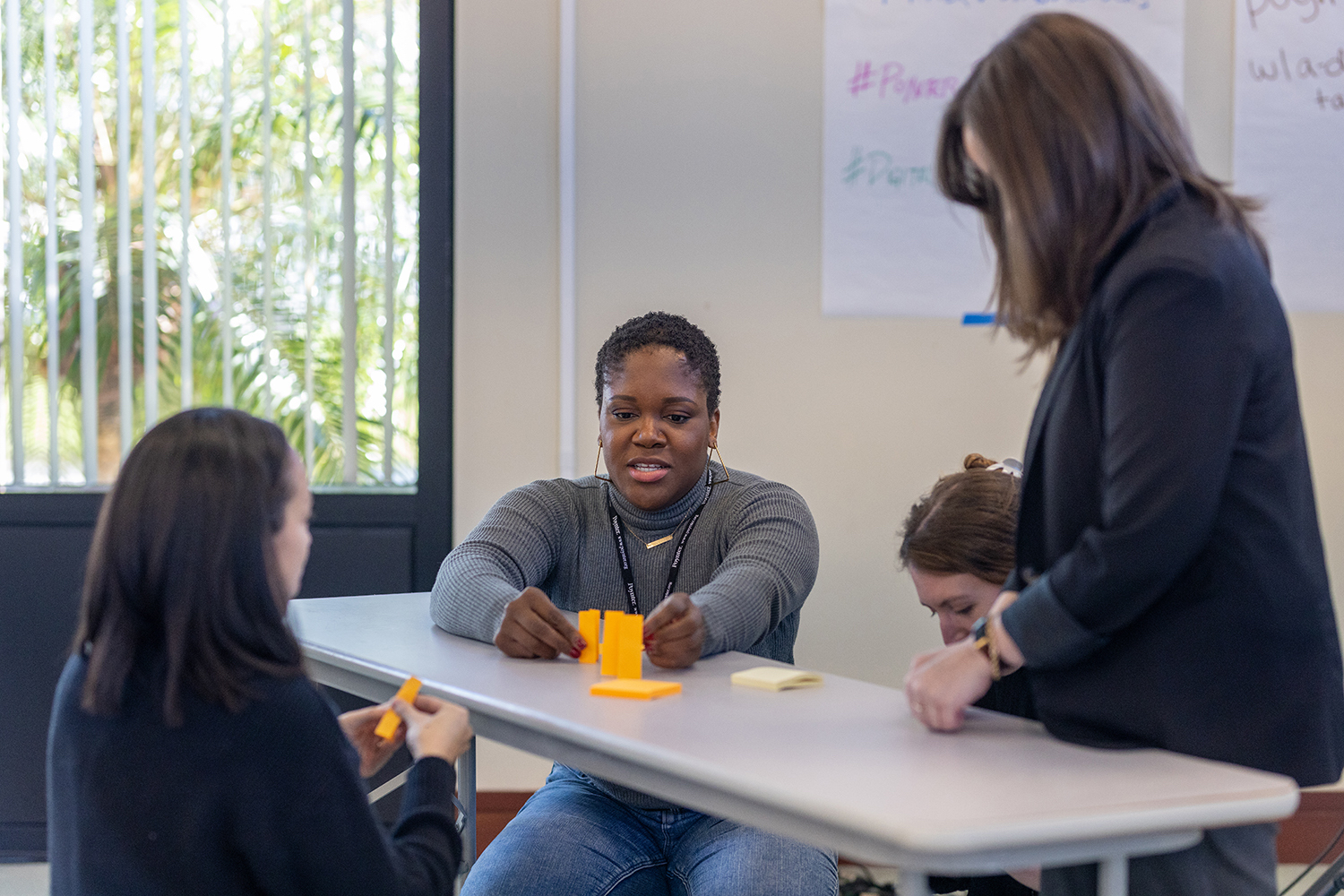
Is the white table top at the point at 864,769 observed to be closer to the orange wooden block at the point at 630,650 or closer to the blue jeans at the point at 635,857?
the orange wooden block at the point at 630,650

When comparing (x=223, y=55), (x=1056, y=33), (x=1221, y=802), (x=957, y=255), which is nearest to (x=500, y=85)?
(x=223, y=55)

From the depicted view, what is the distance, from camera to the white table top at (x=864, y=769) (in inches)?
36.7

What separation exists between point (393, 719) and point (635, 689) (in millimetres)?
292

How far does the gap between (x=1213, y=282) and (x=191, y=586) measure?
968 millimetres

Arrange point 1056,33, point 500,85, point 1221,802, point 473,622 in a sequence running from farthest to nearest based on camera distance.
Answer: point 500,85 → point 473,622 → point 1056,33 → point 1221,802

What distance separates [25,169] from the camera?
288cm

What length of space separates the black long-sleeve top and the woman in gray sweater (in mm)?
603

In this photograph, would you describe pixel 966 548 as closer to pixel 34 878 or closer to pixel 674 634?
pixel 674 634

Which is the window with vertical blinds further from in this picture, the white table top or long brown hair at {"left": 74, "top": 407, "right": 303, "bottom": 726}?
long brown hair at {"left": 74, "top": 407, "right": 303, "bottom": 726}

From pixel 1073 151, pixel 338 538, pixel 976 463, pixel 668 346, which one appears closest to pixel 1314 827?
pixel 976 463

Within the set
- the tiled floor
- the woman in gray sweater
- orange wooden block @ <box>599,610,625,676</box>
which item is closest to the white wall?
the woman in gray sweater

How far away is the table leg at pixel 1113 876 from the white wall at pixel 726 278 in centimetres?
180

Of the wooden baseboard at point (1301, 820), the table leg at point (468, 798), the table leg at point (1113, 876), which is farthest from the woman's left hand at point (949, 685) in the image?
the wooden baseboard at point (1301, 820)

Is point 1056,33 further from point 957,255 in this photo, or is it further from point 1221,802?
point 957,255
